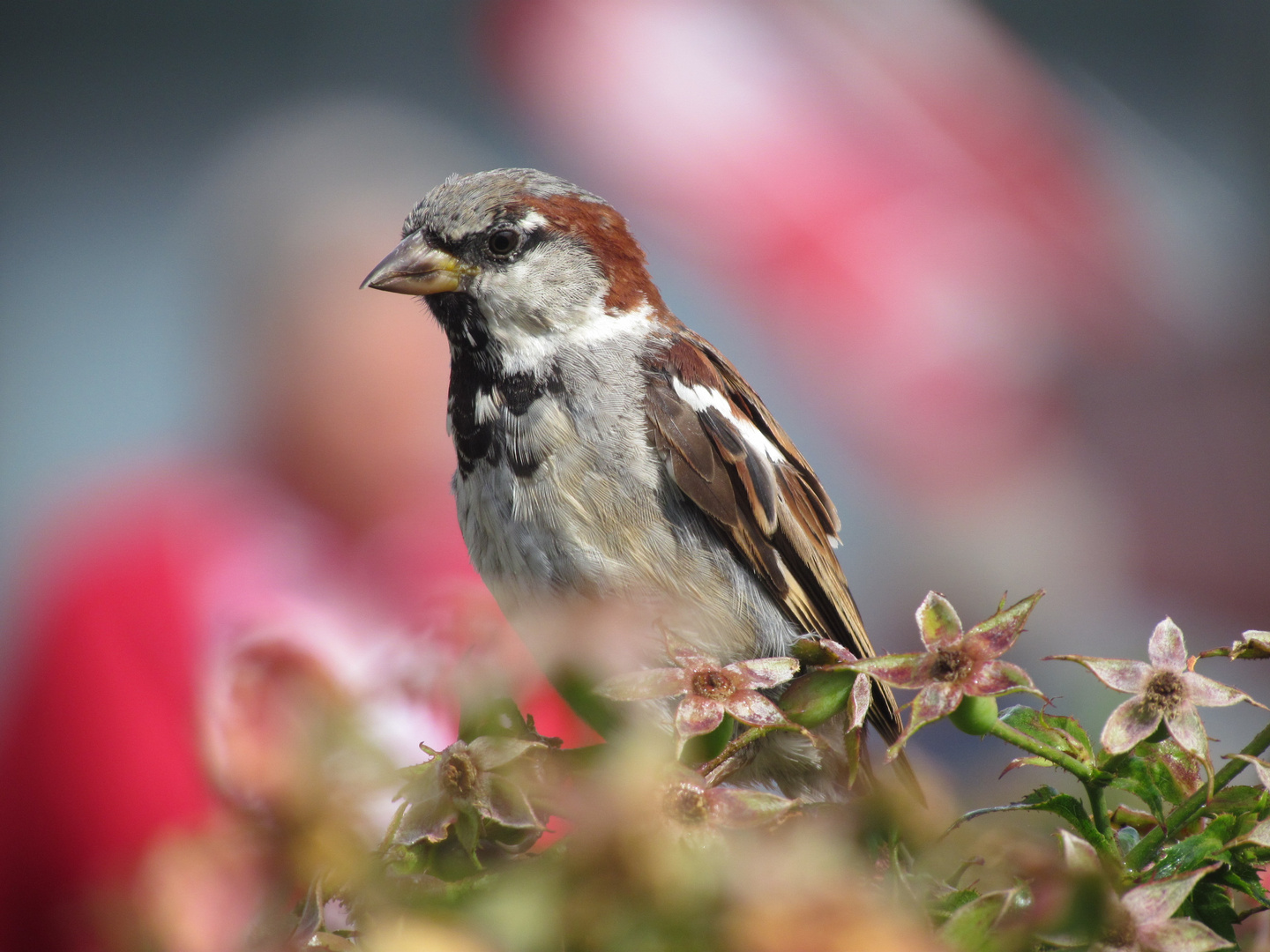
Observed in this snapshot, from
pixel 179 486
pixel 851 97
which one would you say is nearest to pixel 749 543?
pixel 179 486

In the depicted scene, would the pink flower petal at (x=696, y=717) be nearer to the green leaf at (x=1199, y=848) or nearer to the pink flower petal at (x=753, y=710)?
the pink flower petal at (x=753, y=710)

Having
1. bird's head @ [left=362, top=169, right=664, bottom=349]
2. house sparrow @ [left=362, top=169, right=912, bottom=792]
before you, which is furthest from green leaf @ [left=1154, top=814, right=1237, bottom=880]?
bird's head @ [left=362, top=169, right=664, bottom=349]

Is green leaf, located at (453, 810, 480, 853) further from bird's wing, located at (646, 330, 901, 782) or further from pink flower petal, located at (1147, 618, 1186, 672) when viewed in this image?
bird's wing, located at (646, 330, 901, 782)

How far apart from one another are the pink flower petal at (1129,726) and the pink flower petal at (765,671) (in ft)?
0.32

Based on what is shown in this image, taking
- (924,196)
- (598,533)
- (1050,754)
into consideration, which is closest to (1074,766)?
(1050,754)

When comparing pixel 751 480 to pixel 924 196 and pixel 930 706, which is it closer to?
pixel 930 706

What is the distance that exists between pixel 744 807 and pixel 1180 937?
117mm

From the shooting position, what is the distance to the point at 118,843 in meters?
0.97

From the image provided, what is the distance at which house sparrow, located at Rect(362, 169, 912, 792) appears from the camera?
866mm

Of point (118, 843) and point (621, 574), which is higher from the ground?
point (621, 574)

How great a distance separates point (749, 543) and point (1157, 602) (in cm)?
206

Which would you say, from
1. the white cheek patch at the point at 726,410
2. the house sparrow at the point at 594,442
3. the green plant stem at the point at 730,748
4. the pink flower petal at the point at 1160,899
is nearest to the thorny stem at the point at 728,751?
the green plant stem at the point at 730,748

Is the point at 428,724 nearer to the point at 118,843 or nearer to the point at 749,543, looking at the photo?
the point at 749,543

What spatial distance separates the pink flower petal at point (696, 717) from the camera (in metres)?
0.34
